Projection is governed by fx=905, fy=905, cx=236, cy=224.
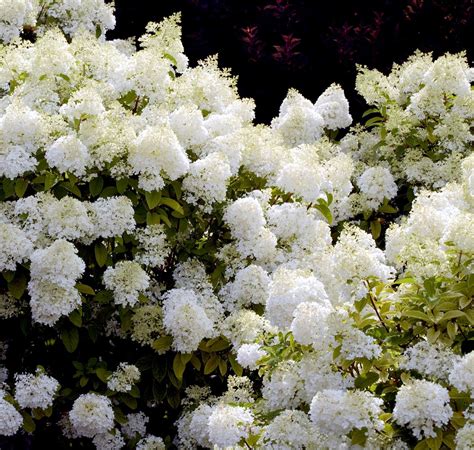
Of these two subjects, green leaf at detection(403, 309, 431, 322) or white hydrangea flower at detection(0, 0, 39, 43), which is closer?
green leaf at detection(403, 309, 431, 322)

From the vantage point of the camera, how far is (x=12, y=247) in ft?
14.5

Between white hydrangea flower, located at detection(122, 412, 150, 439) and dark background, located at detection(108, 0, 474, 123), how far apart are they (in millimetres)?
3824

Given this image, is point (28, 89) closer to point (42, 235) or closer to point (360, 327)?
point (42, 235)

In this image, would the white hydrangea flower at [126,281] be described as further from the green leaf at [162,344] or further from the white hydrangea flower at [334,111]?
the white hydrangea flower at [334,111]

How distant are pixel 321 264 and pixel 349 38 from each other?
4.07 meters

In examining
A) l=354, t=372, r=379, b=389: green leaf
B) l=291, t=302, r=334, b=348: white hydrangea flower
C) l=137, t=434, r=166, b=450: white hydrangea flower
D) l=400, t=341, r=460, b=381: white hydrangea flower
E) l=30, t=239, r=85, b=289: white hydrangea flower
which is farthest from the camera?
l=137, t=434, r=166, b=450: white hydrangea flower

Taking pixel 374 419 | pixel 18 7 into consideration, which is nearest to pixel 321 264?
pixel 374 419

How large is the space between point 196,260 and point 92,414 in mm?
1058

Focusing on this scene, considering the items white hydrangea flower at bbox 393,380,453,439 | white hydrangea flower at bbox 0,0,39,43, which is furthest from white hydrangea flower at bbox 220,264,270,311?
white hydrangea flower at bbox 0,0,39,43

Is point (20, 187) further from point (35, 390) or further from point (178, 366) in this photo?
point (178, 366)

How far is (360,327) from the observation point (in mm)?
3396

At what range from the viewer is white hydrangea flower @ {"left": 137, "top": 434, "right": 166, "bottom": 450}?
4824 mm

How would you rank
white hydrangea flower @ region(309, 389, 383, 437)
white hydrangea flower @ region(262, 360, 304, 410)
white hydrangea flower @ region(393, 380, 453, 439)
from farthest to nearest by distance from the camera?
white hydrangea flower @ region(262, 360, 304, 410) < white hydrangea flower @ region(309, 389, 383, 437) < white hydrangea flower @ region(393, 380, 453, 439)

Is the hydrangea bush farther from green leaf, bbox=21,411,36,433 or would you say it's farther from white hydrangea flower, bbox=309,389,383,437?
white hydrangea flower, bbox=309,389,383,437
